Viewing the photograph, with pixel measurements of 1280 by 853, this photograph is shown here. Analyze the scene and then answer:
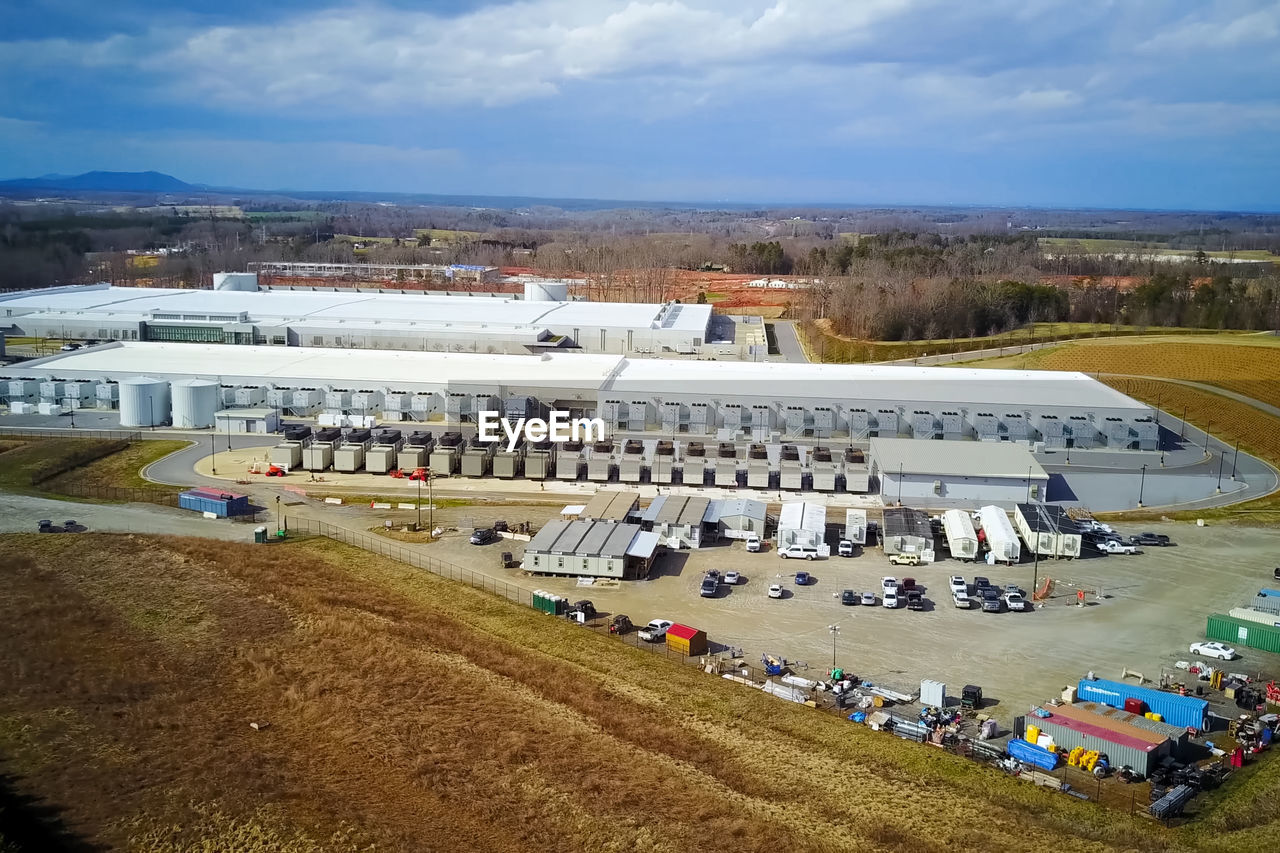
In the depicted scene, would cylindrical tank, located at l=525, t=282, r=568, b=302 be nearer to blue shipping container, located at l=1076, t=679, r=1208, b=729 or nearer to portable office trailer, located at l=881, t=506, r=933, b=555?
portable office trailer, located at l=881, t=506, r=933, b=555

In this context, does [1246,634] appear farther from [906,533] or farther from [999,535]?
[906,533]

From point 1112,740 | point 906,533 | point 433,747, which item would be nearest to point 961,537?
point 906,533

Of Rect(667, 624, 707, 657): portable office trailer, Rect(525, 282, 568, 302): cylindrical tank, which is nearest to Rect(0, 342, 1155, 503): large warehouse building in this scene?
Rect(667, 624, 707, 657): portable office trailer

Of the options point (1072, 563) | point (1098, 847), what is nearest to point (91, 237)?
point (1072, 563)

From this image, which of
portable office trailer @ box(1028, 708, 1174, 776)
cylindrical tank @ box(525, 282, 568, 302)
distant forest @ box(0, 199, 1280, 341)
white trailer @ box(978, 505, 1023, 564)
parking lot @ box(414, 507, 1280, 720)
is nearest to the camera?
portable office trailer @ box(1028, 708, 1174, 776)

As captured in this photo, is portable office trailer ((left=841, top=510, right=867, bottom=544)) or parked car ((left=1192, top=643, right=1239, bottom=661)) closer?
parked car ((left=1192, top=643, right=1239, bottom=661))

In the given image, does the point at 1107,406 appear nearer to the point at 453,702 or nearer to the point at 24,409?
the point at 453,702
